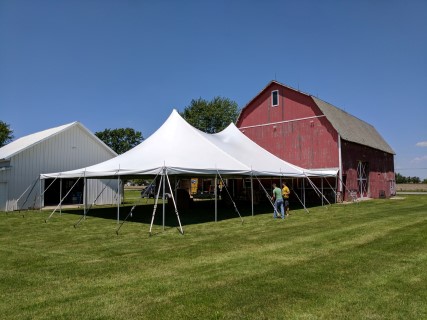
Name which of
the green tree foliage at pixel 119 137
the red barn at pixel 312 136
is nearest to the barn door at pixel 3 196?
the red barn at pixel 312 136

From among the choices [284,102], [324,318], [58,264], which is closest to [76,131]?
[284,102]

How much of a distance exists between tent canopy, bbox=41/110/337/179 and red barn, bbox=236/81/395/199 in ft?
19.4

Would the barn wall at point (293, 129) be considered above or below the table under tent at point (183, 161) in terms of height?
above

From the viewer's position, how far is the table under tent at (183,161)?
11484 millimetres

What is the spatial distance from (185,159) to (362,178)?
16269mm

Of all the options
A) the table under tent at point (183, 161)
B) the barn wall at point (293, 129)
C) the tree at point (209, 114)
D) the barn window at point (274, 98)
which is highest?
the tree at point (209, 114)

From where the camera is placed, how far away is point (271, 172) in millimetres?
14078

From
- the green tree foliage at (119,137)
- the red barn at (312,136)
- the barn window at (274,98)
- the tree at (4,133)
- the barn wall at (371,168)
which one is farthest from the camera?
the green tree foliage at (119,137)

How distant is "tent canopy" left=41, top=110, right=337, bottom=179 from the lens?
11620 millimetres

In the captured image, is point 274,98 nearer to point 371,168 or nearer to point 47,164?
point 371,168

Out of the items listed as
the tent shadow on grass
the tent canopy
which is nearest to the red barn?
the tent canopy

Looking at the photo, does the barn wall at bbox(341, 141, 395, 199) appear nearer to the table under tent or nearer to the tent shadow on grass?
the table under tent

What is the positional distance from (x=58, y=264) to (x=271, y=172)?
368 inches

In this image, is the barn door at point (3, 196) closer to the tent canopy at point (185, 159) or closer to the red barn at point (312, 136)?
the tent canopy at point (185, 159)
